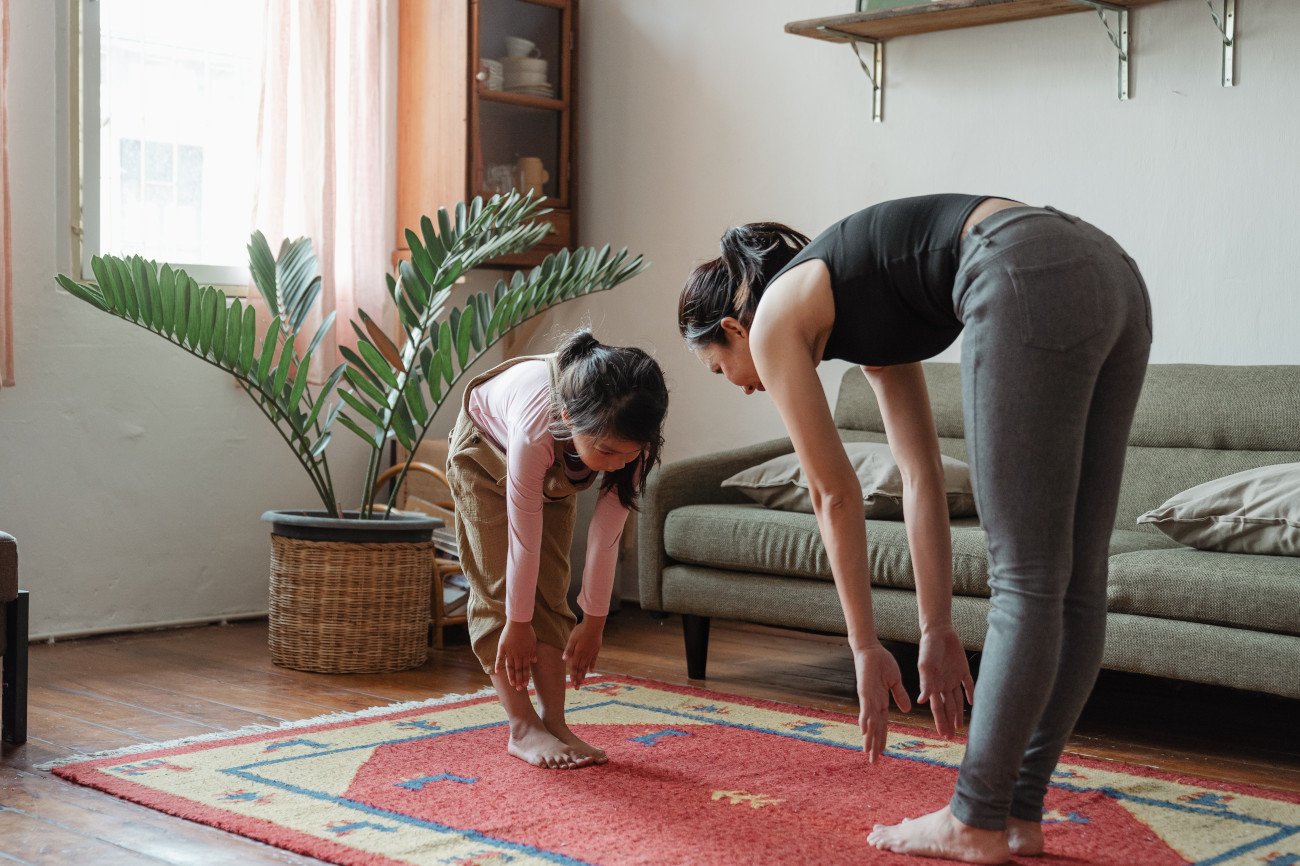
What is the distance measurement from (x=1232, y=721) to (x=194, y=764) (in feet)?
6.72

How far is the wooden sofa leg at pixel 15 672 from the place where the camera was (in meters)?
2.44

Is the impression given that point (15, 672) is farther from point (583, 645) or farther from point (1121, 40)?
point (1121, 40)

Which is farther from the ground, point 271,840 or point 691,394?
point 691,394

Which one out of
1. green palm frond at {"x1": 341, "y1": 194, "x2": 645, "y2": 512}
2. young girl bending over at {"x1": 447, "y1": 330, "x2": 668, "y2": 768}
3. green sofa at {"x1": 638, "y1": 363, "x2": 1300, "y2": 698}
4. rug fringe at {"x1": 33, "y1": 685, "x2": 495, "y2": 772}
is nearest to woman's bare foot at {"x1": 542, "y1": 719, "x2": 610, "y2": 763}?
young girl bending over at {"x1": 447, "y1": 330, "x2": 668, "y2": 768}

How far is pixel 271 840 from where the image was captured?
1920mm

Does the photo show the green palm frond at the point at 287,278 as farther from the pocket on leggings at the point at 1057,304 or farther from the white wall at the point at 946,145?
the pocket on leggings at the point at 1057,304

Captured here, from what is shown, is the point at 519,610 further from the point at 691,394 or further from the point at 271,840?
the point at 691,394

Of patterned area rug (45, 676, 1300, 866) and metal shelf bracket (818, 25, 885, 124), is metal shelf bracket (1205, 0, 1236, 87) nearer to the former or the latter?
metal shelf bracket (818, 25, 885, 124)

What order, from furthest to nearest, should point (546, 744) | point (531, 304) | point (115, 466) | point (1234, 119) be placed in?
point (115, 466) → point (531, 304) → point (1234, 119) → point (546, 744)

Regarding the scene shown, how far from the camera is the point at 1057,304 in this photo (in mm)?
1537

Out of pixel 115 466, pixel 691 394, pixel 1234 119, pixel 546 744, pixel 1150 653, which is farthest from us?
pixel 691 394

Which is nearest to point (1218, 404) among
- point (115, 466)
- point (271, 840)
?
point (271, 840)

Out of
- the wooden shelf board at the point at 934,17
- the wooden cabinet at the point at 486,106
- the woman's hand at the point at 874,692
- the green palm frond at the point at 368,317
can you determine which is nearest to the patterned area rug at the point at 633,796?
the woman's hand at the point at 874,692

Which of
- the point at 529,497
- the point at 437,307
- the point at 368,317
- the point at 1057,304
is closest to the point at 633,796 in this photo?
the point at 529,497
